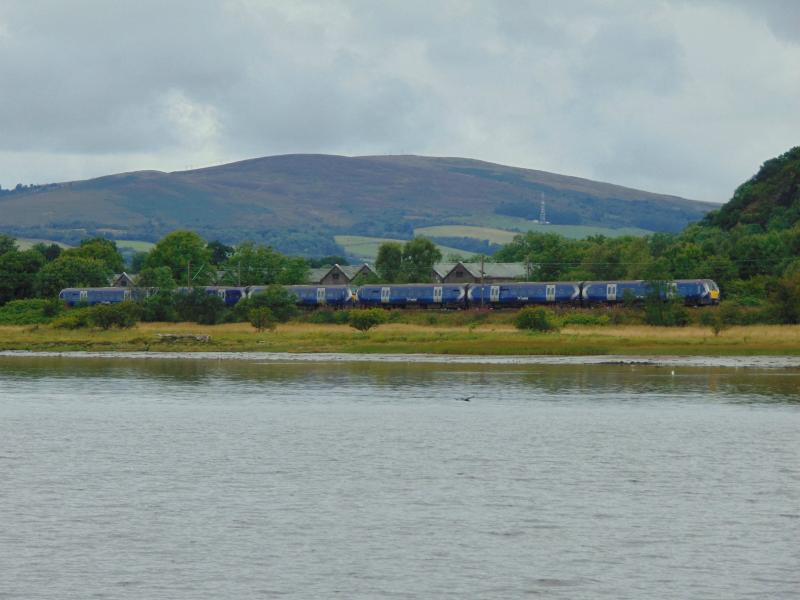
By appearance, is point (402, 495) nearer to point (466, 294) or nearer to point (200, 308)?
point (200, 308)

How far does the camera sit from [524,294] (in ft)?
385

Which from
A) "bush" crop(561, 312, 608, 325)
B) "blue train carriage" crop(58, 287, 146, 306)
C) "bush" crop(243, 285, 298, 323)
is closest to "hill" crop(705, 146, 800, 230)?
A: "bush" crop(561, 312, 608, 325)

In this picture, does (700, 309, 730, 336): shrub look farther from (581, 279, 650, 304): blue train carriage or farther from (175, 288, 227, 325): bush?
(175, 288, 227, 325): bush

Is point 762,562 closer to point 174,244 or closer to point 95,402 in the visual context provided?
point 95,402

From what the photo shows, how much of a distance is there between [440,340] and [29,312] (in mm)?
51682

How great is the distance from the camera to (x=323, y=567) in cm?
2200

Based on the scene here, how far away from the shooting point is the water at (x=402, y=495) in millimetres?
21297

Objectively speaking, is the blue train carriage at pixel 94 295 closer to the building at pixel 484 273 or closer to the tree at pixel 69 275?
the tree at pixel 69 275

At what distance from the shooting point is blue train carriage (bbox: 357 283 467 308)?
121562mm

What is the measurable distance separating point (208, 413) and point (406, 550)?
82.6 ft

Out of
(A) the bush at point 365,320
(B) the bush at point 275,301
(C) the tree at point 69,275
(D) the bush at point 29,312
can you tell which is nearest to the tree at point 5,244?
(C) the tree at point 69,275

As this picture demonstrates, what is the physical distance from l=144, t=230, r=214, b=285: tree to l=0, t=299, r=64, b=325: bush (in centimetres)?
3758

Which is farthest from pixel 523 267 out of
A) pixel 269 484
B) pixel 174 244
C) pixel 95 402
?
pixel 269 484

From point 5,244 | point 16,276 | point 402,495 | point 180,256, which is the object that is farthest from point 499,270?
point 402,495
